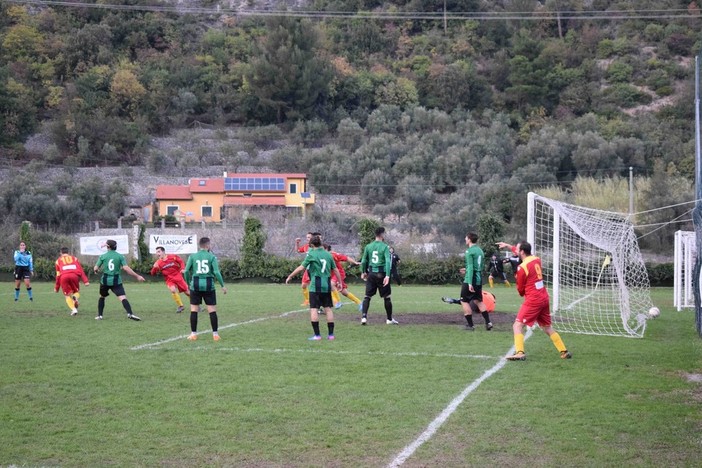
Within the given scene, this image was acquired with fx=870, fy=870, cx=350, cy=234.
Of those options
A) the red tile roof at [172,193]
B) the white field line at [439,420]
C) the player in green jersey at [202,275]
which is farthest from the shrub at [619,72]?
the white field line at [439,420]

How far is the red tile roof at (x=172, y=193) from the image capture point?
72.1m

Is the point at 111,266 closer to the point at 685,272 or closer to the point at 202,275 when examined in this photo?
the point at 202,275

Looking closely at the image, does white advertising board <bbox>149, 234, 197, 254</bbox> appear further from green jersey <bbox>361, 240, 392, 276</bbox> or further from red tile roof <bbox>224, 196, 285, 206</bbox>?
red tile roof <bbox>224, 196, 285, 206</bbox>

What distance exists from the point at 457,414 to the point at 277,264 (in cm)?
3145

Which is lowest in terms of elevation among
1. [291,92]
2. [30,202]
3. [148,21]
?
[30,202]

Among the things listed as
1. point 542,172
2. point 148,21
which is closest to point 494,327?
point 542,172

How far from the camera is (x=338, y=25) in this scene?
11950cm

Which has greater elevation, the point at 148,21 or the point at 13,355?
the point at 148,21

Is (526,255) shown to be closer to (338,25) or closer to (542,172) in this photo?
(542,172)

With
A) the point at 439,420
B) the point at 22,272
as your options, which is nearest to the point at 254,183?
the point at 22,272

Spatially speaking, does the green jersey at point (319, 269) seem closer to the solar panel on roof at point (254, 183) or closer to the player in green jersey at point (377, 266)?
the player in green jersey at point (377, 266)

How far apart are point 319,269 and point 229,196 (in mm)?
59051

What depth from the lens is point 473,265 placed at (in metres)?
16.6

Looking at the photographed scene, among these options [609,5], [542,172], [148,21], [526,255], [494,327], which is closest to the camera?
[526,255]
